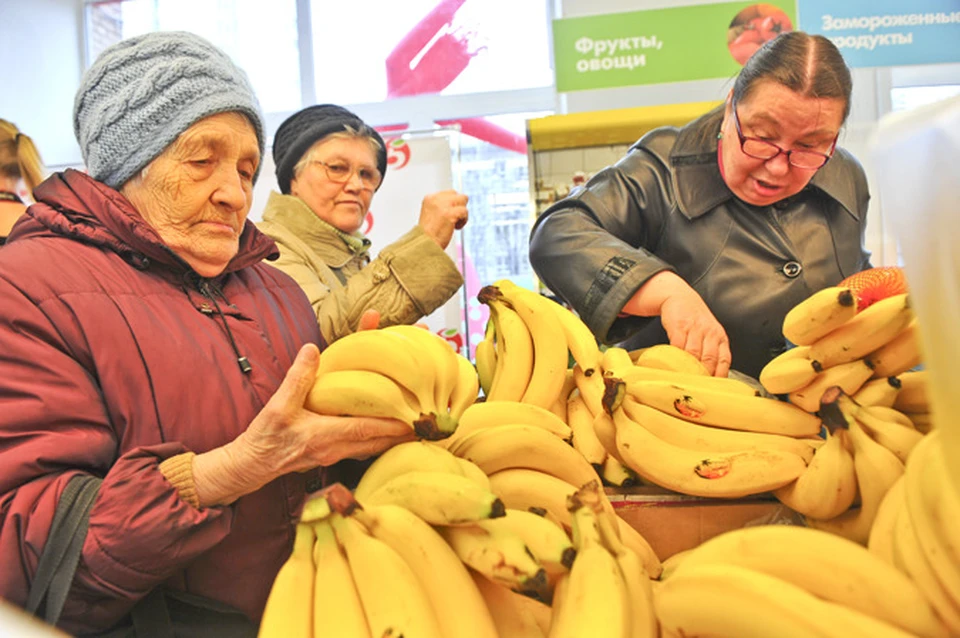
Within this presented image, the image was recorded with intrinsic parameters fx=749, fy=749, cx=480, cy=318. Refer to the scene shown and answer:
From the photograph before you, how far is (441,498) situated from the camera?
2.78 feet

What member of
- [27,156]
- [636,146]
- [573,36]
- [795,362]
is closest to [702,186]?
[636,146]

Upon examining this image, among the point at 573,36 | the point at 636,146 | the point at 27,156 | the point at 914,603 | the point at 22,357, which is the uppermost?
the point at 573,36

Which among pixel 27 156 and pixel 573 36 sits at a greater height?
pixel 573 36

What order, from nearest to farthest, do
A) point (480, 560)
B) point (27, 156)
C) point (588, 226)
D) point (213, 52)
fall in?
point (480, 560), point (213, 52), point (588, 226), point (27, 156)

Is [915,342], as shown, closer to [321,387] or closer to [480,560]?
[480,560]

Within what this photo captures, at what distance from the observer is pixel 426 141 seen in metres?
4.41

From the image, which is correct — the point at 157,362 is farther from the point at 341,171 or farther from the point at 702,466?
the point at 341,171

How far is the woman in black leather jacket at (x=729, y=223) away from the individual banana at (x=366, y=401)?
0.68m

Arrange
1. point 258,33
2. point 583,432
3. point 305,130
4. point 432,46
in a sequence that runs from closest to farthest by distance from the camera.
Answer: point 583,432, point 305,130, point 432,46, point 258,33

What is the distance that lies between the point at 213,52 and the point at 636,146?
1157 mm

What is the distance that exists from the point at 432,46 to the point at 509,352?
205 inches

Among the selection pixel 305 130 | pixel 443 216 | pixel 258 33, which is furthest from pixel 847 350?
pixel 258 33

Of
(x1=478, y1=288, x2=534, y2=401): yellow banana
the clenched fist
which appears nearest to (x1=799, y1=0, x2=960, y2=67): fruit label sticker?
the clenched fist

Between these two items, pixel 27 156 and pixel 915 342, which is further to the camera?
pixel 27 156
